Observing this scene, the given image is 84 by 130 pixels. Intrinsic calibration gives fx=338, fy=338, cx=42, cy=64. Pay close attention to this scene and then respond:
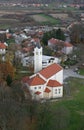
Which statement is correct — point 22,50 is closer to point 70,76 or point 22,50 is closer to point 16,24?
point 70,76

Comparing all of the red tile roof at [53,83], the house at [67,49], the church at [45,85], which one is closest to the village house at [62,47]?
the house at [67,49]

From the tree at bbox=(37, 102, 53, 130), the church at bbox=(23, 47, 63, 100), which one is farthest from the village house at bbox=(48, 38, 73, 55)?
the tree at bbox=(37, 102, 53, 130)

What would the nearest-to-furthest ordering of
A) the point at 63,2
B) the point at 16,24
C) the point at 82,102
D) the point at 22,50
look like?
the point at 82,102, the point at 22,50, the point at 16,24, the point at 63,2

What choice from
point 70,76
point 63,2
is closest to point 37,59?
point 70,76

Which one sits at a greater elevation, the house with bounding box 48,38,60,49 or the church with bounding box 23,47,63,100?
the church with bounding box 23,47,63,100

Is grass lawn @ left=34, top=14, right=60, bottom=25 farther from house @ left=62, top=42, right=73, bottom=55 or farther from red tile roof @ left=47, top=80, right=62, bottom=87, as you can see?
red tile roof @ left=47, top=80, right=62, bottom=87

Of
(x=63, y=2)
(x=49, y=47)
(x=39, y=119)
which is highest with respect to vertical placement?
(x=39, y=119)
